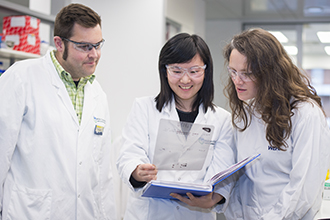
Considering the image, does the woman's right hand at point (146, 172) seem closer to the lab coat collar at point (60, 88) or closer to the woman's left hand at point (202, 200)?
the woman's left hand at point (202, 200)

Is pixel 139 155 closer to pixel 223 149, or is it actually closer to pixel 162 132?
pixel 162 132

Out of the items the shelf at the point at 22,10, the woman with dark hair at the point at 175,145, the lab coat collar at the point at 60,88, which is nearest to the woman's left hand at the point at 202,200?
the woman with dark hair at the point at 175,145

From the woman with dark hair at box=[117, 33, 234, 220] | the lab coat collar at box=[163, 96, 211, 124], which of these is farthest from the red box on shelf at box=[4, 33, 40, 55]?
the lab coat collar at box=[163, 96, 211, 124]

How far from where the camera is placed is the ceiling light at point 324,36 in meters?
3.69

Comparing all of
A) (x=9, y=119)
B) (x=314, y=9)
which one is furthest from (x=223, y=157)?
(x=314, y=9)

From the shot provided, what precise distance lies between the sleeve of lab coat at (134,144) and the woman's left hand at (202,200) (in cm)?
22

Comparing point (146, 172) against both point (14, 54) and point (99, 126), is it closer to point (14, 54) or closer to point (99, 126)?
point (99, 126)

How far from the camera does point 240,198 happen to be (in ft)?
4.88

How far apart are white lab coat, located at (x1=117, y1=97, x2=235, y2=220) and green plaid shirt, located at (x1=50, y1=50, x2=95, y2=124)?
1.09 ft

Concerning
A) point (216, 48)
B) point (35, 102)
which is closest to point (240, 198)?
point (35, 102)

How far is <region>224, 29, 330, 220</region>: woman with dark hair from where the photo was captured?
3.93 feet

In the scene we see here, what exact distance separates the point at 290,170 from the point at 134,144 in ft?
2.20

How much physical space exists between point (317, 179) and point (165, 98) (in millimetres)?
747

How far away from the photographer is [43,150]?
1.48 m
